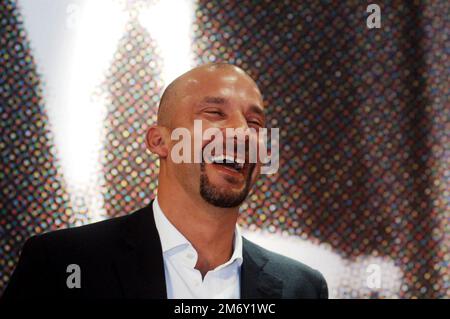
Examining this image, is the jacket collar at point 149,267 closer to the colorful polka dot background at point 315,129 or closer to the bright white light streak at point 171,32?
the colorful polka dot background at point 315,129

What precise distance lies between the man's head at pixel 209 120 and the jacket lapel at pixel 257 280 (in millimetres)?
177

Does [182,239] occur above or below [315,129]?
below

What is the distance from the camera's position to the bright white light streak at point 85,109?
177cm

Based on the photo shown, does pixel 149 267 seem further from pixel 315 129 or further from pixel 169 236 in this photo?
pixel 315 129

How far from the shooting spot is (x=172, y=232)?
1.51m

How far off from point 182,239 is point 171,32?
67cm

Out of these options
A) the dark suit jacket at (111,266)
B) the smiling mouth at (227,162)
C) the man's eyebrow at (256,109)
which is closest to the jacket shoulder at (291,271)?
the dark suit jacket at (111,266)

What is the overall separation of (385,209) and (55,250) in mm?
959

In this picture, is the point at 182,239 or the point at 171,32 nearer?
the point at 182,239

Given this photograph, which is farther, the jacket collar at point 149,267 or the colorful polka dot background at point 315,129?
the colorful polka dot background at point 315,129

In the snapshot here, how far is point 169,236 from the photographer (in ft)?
4.94

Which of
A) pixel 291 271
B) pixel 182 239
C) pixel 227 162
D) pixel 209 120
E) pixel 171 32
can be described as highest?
pixel 171 32

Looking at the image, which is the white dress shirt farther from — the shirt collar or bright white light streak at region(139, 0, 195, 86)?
bright white light streak at region(139, 0, 195, 86)

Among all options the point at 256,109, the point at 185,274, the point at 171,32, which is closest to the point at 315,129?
the point at 256,109
